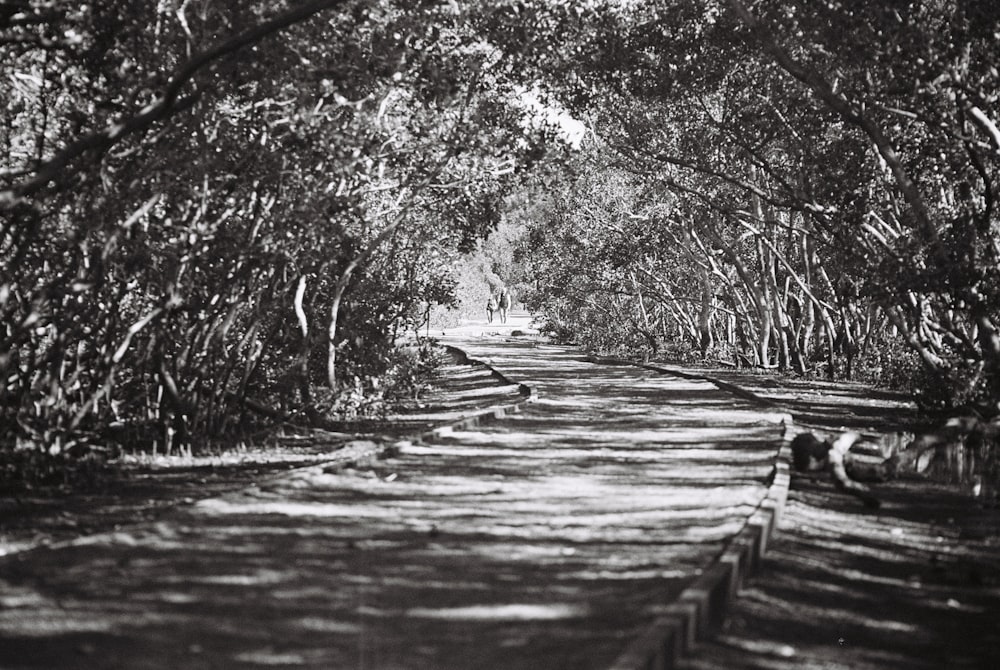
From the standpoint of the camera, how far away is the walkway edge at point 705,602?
548cm

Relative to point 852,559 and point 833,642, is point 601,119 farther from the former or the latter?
point 833,642

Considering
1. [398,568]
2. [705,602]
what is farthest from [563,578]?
[705,602]

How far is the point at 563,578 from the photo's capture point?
7445 mm

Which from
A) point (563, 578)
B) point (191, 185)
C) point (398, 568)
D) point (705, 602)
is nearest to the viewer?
point (705, 602)

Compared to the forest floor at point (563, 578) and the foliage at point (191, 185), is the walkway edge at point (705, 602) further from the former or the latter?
the foliage at point (191, 185)

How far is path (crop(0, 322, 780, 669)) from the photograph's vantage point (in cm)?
582

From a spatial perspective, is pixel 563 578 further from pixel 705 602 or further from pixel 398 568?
pixel 705 602

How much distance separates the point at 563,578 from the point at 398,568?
39.5 inches

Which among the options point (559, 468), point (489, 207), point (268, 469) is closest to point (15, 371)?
point (268, 469)

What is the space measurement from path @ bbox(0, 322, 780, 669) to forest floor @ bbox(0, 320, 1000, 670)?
0.08ft

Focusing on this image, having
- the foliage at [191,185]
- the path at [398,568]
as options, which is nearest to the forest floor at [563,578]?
the path at [398,568]

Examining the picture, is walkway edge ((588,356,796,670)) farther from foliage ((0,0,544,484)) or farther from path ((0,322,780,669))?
foliage ((0,0,544,484))

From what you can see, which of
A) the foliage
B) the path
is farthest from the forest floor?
the foliage

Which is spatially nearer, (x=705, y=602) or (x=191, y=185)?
(x=705, y=602)
